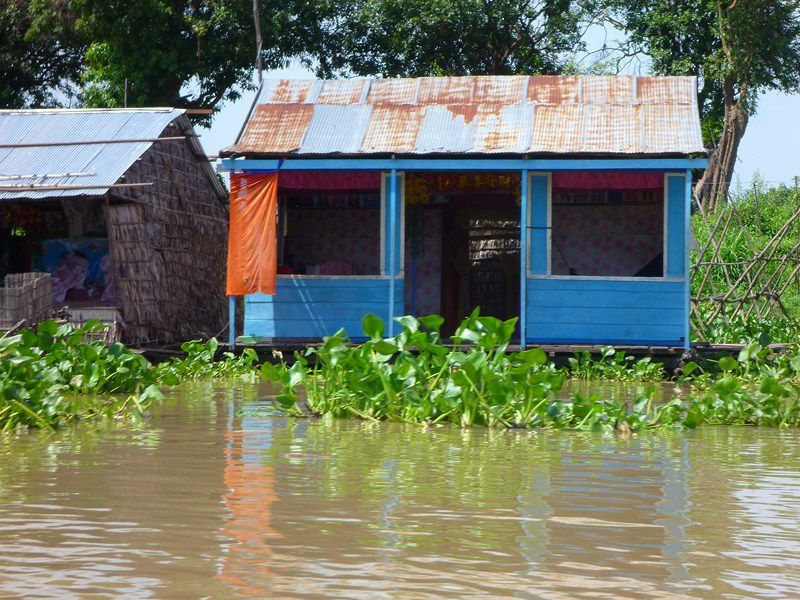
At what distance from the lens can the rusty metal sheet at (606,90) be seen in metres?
12.4

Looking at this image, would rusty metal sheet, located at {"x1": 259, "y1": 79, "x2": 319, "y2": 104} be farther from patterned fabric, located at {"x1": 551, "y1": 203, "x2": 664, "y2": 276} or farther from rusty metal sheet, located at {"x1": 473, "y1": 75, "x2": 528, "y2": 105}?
patterned fabric, located at {"x1": 551, "y1": 203, "x2": 664, "y2": 276}

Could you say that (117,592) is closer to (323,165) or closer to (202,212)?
(323,165)

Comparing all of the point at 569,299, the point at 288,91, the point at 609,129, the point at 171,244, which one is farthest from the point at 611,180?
the point at 171,244

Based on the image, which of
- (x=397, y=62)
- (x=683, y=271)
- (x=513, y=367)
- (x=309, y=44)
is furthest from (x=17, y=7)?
(x=513, y=367)

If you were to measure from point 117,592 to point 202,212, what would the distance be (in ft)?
42.1

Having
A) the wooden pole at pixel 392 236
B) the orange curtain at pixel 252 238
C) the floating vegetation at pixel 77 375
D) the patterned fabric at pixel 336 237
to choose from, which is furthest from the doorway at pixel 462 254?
the floating vegetation at pixel 77 375

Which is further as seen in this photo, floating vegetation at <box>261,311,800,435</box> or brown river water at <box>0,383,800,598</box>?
floating vegetation at <box>261,311,800,435</box>

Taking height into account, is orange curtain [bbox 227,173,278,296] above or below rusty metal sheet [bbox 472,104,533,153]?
below

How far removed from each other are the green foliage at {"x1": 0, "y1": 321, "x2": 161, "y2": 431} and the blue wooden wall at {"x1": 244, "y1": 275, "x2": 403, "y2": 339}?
8.67ft

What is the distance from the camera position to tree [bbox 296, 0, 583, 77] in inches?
876

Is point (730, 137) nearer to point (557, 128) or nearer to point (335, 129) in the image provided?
point (557, 128)

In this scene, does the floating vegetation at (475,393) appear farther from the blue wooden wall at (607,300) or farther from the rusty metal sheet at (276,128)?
the rusty metal sheet at (276,128)

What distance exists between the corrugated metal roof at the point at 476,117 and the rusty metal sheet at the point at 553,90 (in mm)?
11

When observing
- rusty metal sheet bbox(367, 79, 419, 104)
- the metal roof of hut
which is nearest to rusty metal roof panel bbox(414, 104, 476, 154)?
rusty metal sheet bbox(367, 79, 419, 104)
